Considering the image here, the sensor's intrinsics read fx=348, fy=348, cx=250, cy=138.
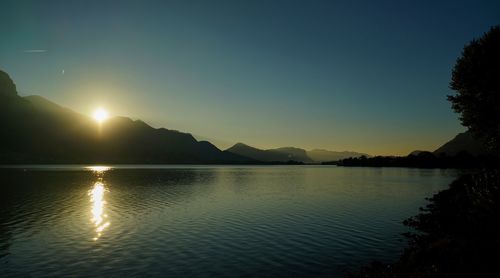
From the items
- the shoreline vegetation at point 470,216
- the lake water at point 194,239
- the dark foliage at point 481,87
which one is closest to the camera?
the shoreline vegetation at point 470,216

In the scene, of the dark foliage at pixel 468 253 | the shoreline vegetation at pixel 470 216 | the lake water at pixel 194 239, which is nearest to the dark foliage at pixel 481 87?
the shoreline vegetation at pixel 470 216

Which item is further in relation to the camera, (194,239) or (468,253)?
(194,239)

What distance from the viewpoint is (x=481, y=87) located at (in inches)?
2034

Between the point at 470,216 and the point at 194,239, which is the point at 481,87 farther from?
the point at 194,239

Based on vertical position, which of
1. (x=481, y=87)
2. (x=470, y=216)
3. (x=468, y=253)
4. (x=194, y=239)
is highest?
(x=481, y=87)

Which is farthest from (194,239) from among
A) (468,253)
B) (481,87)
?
(481,87)

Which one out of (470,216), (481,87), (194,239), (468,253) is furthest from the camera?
(481,87)

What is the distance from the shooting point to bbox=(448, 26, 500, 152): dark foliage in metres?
49.9

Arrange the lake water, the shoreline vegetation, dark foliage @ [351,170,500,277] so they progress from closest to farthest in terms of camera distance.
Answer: dark foliage @ [351,170,500,277] < the shoreline vegetation < the lake water

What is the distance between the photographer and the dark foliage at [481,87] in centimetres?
4991

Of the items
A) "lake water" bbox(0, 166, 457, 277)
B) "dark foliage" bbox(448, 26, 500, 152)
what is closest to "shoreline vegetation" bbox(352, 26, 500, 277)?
"dark foliage" bbox(448, 26, 500, 152)

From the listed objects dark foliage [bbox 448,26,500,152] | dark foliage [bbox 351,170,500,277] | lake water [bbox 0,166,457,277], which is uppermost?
dark foliage [bbox 448,26,500,152]

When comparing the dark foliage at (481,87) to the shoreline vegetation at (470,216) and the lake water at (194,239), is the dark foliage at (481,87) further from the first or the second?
the lake water at (194,239)

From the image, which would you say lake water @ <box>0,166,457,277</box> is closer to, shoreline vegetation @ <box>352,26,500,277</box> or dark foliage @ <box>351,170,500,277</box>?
shoreline vegetation @ <box>352,26,500,277</box>
